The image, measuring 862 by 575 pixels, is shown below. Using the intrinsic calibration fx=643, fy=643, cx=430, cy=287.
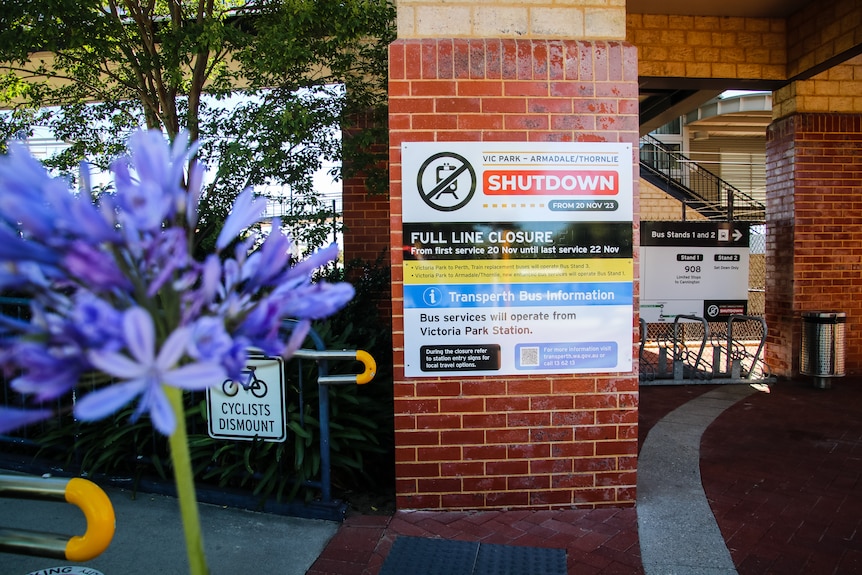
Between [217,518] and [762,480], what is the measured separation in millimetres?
3615

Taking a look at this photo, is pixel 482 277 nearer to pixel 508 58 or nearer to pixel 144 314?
pixel 508 58

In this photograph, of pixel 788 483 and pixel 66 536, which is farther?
pixel 788 483

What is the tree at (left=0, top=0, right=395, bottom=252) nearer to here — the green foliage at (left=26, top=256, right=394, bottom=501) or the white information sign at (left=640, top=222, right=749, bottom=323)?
the green foliage at (left=26, top=256, right=394, bottom=501)

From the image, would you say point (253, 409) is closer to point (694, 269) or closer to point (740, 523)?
point (740, 523)

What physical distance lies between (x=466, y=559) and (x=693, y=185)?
629 inches

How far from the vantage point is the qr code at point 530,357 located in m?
3.88

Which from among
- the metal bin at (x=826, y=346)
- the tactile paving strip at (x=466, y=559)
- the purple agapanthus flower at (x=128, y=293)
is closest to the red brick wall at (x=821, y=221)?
the metal bin at (x=826, y=346)

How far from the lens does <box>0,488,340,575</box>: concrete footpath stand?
10.4ft

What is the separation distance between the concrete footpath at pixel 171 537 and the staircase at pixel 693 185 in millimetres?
12793

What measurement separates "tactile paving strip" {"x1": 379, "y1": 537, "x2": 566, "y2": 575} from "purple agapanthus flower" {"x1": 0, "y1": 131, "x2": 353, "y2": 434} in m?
2.40

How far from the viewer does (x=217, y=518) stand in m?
3.76

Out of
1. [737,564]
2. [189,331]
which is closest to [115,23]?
[189,331]

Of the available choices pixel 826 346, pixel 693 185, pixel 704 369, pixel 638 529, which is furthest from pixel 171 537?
pixel 693 185

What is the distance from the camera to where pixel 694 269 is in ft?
30.0
